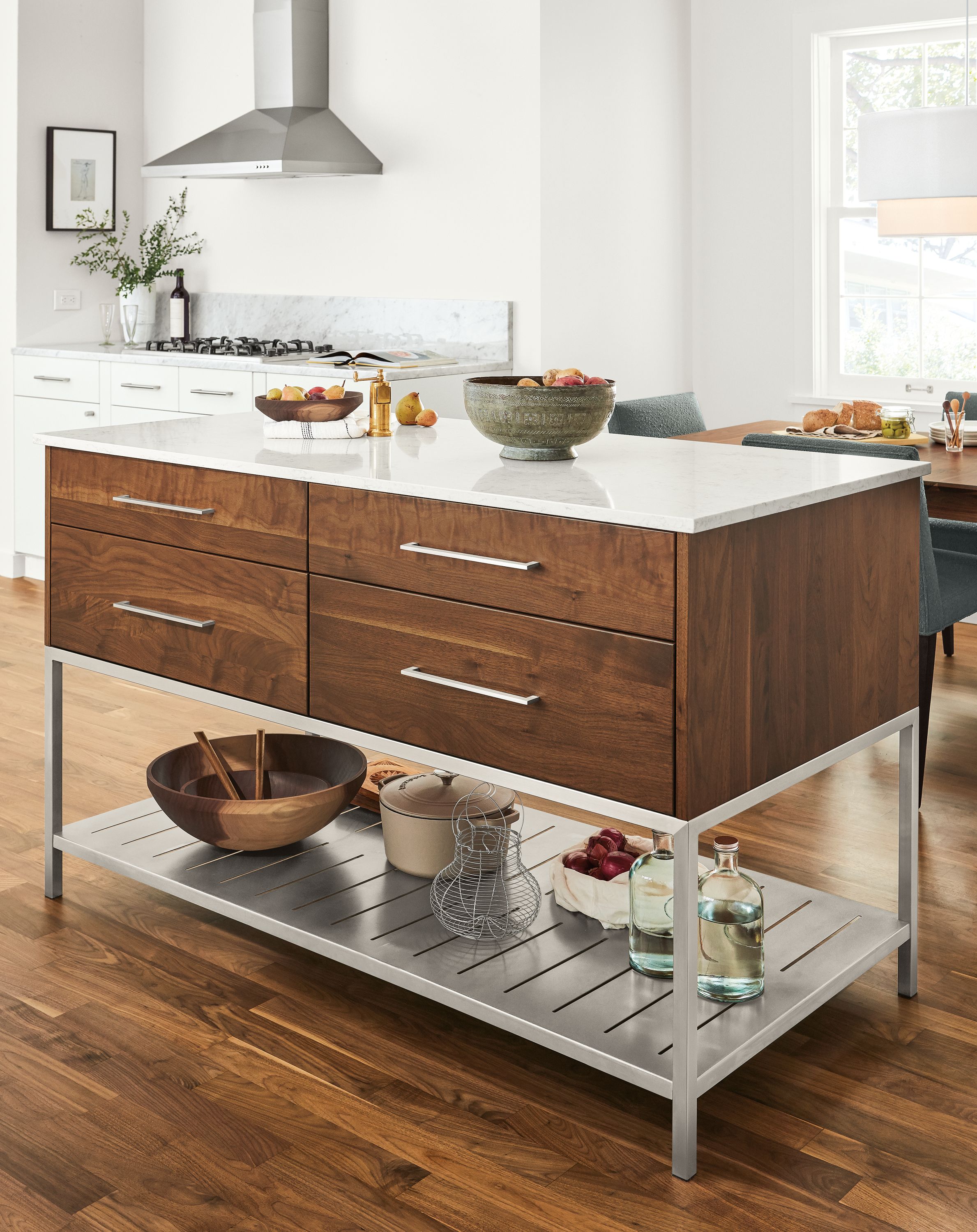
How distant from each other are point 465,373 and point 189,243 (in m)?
1.88

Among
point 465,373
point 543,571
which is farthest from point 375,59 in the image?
point 543,571

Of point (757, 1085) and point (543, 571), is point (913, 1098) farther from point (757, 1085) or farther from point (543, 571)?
point (543, 571)

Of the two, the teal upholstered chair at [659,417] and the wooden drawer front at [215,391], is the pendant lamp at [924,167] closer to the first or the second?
the teal upholstered chair at [659,417]

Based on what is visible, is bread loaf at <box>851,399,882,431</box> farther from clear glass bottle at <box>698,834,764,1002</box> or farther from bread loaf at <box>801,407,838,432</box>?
clear glass bottle at <box>698,834,764,1002</box>

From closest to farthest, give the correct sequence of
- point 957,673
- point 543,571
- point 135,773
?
point 543,571
point 135,773
point 957,673

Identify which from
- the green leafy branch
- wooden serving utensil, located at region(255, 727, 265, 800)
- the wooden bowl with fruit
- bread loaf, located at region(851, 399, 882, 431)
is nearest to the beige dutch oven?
wooden serving utensil, located at region(255, 727, 265, 800)

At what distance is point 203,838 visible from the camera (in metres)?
2.48

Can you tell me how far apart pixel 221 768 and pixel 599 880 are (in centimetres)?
78

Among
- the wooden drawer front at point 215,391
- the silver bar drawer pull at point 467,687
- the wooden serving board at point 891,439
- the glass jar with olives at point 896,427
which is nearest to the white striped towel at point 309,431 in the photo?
the silver bar drawer pull at point 467,687

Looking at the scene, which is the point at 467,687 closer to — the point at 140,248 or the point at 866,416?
the point at 866,416

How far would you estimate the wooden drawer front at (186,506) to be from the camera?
221 cm

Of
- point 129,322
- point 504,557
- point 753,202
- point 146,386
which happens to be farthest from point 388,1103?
point 129,322

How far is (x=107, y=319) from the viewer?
5.91 meters

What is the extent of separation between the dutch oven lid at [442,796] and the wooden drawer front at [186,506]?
0.55 metres
